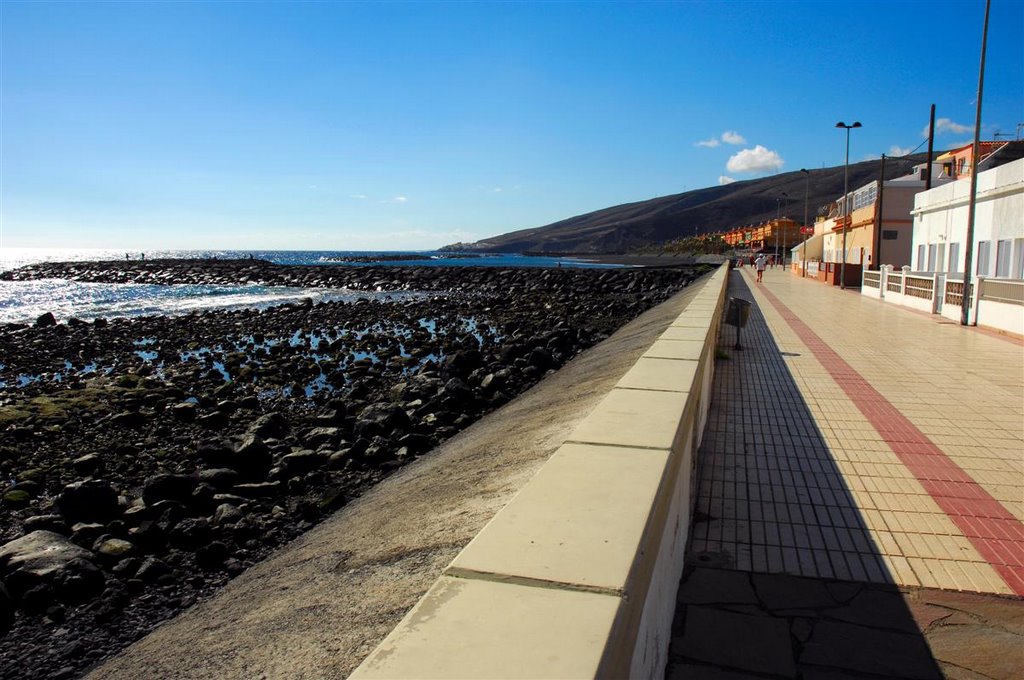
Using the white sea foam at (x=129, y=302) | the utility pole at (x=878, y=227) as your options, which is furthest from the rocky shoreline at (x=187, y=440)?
the utility pole at (x=878, y=227)

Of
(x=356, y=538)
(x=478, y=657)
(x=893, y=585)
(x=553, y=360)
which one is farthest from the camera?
(x=553, y=360)

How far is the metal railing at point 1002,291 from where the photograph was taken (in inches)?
511

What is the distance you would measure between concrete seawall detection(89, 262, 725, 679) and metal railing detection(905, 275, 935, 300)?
1363cm

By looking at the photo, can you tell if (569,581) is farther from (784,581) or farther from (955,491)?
(955,491)

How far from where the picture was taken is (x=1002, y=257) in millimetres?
16766

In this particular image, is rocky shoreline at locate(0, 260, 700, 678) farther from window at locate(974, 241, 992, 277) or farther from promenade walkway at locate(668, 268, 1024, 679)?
window at locate(974, 241, 992, 277)

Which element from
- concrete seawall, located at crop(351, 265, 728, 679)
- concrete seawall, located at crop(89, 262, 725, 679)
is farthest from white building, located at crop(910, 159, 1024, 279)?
concrete seawall, located at crop(351, 265, 728, 679)

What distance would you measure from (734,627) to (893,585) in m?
1.01

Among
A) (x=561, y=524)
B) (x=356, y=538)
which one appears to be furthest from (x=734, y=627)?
(x=356, y=538)

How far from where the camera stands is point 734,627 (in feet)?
10.2

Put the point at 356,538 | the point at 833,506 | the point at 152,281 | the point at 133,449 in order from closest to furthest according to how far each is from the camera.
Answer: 1. the point at 833,506
2. the point at 356,538
3. the point at 133,449
4. the point at 152,281

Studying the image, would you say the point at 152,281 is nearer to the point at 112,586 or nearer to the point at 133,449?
the point at 133,449

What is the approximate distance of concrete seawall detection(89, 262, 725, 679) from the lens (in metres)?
1.65

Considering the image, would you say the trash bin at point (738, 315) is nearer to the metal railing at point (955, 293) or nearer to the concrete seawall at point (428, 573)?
the concrete seawall at point (428, 573)
